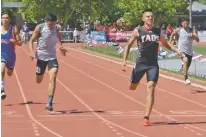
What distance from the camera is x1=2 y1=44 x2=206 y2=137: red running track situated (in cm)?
967

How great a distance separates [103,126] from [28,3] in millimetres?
57389

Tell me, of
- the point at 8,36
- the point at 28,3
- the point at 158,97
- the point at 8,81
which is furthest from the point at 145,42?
the point at 28,3

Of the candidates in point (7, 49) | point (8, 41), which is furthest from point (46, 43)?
point (7, 49)

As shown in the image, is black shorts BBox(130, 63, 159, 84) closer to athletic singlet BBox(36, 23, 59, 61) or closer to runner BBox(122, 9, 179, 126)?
runner BBox(122, 9, 179, 126)

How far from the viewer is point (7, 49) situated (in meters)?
12.8

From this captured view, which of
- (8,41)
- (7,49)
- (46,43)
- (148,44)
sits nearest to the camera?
(148,44)

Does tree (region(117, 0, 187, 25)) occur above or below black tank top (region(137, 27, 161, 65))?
below

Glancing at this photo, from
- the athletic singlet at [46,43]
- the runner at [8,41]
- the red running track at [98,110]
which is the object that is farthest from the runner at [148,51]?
the runner at [8,41]

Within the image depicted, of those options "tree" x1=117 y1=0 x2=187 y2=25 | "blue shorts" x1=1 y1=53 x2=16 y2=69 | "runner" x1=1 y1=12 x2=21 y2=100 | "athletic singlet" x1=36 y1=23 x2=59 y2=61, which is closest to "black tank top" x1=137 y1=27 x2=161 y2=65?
"athletic singlet" x1=36 y1=23 x2=59 y2=61

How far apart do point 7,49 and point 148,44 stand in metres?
3.60

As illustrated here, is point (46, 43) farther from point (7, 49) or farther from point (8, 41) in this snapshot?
point (7, 49)

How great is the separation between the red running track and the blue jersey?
0.89 meters

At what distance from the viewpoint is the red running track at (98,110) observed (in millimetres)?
9672

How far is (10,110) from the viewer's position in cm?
1201
